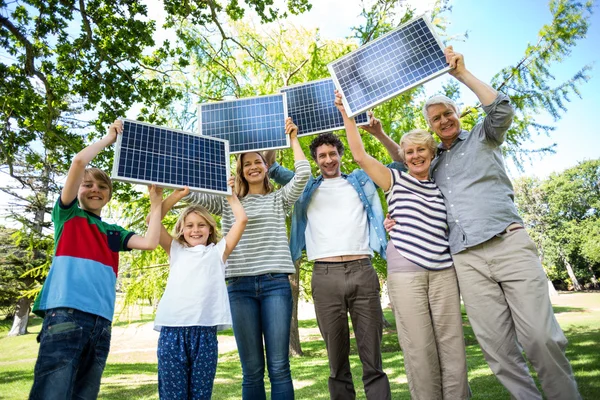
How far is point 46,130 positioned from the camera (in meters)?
6.91

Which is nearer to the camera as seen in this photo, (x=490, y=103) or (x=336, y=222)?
(x=490, y=103)

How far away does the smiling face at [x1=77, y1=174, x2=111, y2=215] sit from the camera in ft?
10.1

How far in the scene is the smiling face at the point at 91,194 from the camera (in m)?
3.09

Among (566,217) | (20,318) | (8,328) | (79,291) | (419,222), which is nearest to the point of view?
(79,291)

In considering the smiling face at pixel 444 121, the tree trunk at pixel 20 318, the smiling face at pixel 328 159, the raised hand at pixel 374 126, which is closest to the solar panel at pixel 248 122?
the smiling face at pixel 328 159

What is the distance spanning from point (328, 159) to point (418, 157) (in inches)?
33.8

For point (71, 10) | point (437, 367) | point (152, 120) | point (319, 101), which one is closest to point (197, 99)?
point (152, 120)

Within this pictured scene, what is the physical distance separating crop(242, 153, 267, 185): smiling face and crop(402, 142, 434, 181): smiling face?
1.35m

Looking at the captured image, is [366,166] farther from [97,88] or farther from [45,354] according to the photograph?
[97,88]

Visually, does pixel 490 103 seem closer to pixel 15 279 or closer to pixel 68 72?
pixel 68 72

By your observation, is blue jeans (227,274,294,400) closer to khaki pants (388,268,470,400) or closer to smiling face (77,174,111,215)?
khaki pants (388,268,470,400)

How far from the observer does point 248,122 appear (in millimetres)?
3904

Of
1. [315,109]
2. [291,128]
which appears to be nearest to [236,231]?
[291,128]

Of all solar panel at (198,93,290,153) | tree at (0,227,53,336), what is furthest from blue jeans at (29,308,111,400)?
tree at (0,227,53,336)
